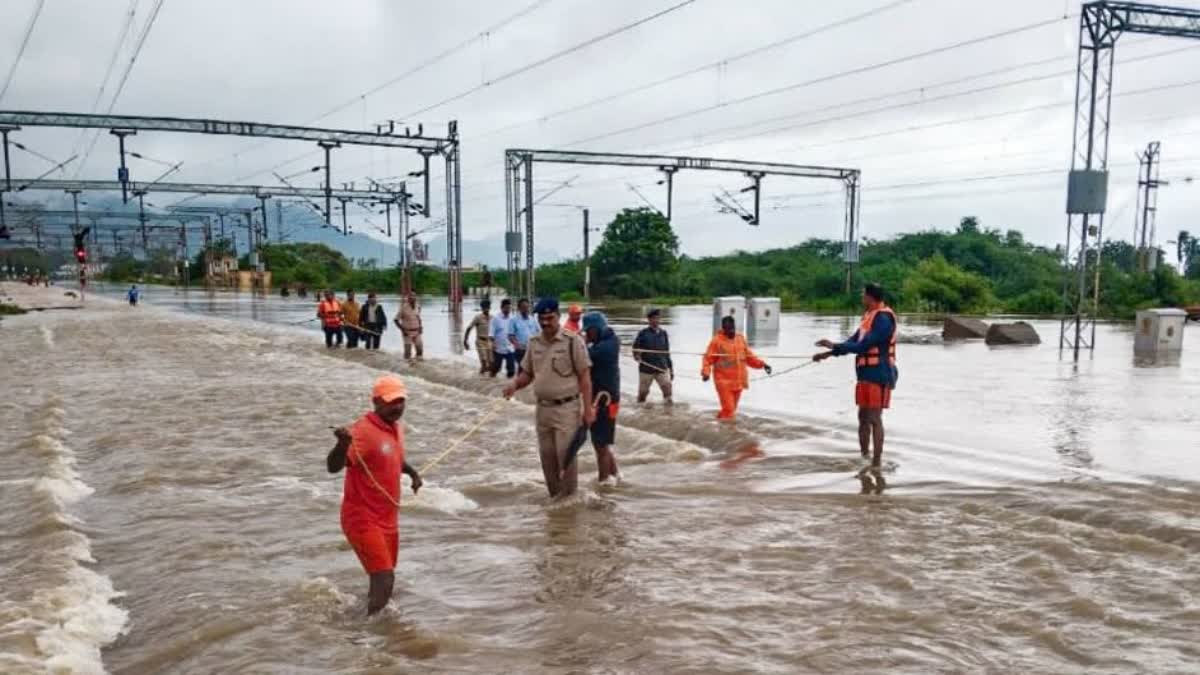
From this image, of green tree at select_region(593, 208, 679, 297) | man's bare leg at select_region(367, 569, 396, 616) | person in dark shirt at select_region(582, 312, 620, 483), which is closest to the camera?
man's bare leg at select_region(367, 569, 396, 616)

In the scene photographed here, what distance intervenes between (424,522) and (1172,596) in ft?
19.2

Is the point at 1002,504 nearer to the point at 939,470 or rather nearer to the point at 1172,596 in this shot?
the point at 939,470

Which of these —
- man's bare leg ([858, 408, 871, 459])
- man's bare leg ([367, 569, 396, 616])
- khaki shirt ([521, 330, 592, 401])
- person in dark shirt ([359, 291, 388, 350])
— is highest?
khaki shirt ([521, 330, 592, 401])

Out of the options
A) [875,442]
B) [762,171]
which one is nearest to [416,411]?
[875,442]

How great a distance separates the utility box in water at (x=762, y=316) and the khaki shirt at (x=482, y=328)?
40.2 ft

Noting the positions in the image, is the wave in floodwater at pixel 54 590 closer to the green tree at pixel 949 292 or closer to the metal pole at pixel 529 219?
the metal pole at pixel 529 219

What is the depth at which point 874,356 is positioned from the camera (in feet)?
31.9

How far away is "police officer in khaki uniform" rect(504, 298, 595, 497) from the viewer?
809 cm

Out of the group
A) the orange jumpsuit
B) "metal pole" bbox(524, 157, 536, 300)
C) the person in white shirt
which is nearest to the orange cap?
the orange jumpsuit

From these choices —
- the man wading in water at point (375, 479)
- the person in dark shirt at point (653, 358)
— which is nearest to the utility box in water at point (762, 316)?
the person in dark shirt at point (653, 358)

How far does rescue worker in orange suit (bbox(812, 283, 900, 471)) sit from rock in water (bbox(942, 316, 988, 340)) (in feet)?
65.3

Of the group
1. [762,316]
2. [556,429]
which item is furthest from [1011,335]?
[556,429]

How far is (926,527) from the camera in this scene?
26.1 ft

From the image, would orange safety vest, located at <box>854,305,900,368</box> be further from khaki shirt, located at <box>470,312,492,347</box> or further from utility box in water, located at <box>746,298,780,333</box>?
utility box in water, located at <box>746,298,780,333</box>
